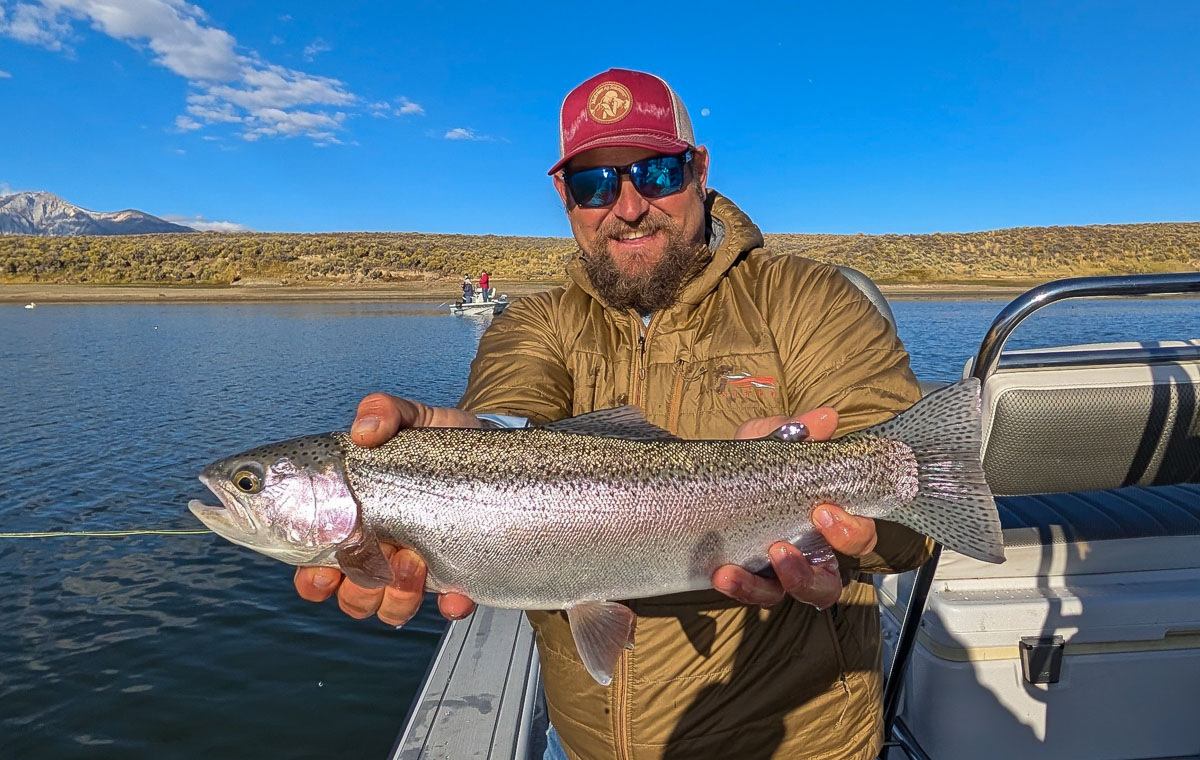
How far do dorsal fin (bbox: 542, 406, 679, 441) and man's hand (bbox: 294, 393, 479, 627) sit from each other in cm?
55

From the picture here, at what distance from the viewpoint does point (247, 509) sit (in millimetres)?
2604

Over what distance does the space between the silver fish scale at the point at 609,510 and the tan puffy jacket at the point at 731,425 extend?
0.71 feet

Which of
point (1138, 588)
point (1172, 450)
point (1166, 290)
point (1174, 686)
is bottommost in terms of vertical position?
point (1174, 686)

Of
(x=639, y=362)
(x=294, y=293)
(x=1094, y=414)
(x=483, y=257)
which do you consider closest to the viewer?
(x=639, y=362)

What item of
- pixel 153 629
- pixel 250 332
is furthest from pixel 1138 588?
pixel 250 332

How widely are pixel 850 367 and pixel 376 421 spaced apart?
1.70m

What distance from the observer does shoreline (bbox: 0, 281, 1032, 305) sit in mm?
53625

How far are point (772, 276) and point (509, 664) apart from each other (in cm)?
300

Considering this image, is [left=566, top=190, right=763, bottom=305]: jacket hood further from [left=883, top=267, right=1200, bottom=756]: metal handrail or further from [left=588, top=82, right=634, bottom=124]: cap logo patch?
[left=883, top=267, right=1200, bottom=756]: metal handrail

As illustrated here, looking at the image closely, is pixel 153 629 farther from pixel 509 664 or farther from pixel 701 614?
pixel 701 614

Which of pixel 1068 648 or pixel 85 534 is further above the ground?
pixel 1068 648

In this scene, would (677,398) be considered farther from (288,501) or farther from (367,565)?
(288,501)

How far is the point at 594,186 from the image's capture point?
10.2 ft

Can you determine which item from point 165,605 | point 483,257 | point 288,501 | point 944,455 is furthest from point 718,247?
point 483,257
